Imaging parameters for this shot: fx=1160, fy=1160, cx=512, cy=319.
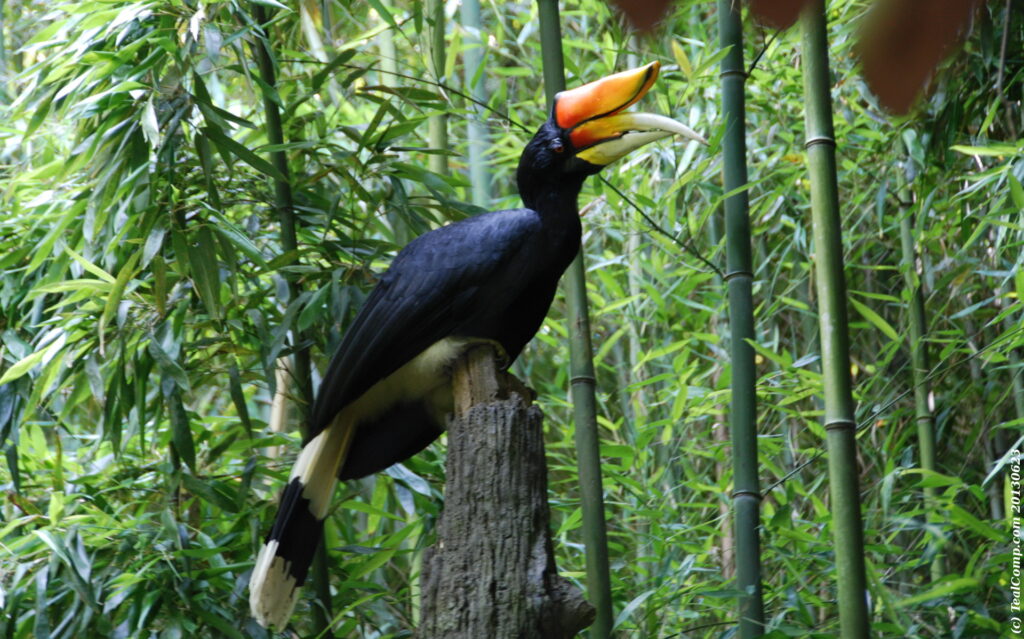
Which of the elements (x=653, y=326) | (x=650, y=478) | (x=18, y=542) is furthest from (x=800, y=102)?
(x=18, y=542)

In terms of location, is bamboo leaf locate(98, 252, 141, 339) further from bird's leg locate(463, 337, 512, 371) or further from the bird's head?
the bird's head

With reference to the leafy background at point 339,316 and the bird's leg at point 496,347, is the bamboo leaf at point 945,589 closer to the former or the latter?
the leafy background at point 339,316

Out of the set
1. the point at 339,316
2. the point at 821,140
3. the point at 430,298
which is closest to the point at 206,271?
the point at 339,316

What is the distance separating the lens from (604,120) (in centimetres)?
229

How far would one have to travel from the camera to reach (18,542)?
2268 millimetres

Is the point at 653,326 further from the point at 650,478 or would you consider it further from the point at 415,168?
the point at 415,168

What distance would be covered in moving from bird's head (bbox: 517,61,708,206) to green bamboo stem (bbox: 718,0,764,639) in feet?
0.57

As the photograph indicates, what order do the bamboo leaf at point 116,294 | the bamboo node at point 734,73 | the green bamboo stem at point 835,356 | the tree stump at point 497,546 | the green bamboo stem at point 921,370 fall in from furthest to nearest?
the green bamboo stem at point 921,370 < the bamboo node at point 734,73 < the bamboo leaf at point 116,294 < the green bamboo stem at point 835,356 < the tree stump at point 497,546

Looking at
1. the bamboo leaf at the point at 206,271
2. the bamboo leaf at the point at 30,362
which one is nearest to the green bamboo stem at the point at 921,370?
the bamboo leaf at the point at 206,271

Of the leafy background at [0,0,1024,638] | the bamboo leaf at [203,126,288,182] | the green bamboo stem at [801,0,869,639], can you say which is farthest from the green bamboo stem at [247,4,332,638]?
the green bamboo stem at [801,0,869,639]

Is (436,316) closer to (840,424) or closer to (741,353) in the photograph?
(741,353)

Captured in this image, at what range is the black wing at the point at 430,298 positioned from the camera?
2.16 meters

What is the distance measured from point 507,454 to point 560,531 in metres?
0.86

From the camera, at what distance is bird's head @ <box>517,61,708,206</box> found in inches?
88.4
